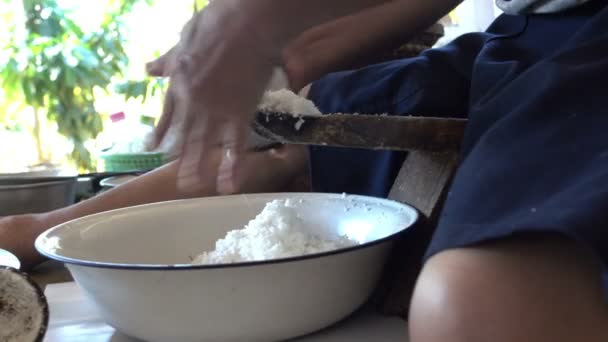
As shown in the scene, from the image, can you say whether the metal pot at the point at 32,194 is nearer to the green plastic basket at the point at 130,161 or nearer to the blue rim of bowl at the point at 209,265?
the green plastic basket at the point at 130,161

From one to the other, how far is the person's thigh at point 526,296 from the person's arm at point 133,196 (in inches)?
18.8

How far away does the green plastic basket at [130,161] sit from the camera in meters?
1.23

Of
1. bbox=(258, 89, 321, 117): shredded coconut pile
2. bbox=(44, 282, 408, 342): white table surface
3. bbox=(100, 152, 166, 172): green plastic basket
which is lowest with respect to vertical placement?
bbox=(100, 152, 166, 172): green plastic basket

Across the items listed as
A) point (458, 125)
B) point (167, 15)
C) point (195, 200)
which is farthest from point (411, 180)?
point (167, 15)

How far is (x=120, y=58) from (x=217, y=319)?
5.51 feet

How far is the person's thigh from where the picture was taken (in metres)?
0.31

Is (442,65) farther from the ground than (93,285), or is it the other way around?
(442,65)

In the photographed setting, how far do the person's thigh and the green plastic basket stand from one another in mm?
940

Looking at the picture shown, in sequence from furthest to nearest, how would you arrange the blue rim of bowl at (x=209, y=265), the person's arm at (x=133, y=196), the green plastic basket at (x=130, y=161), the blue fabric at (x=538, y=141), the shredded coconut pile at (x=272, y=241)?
the green plastic basket at (x=130, y=161)
the person's arm at (x=133, y=196)
the shredded coconut pile at (x=272, y=241)
the blue rim of bowl at (x=209, y=265)
the blue fabric at (x=538, y=141)

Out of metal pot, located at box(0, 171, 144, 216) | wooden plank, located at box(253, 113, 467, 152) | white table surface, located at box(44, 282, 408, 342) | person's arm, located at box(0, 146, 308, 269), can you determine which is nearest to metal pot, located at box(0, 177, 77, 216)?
metal pot, located at box(0, 171, 144, 216)

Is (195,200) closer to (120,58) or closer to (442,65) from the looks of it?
(442,65)

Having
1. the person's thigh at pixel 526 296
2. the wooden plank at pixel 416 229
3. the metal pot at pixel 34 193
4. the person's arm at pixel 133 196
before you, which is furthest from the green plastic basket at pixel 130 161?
the person's thigh at pixel 526 296

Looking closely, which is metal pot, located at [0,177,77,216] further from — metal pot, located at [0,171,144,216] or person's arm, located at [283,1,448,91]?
person's arm, located at [283,1,448,91]

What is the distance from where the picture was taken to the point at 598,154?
1.08 feet
